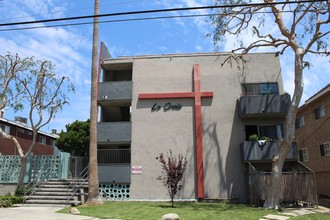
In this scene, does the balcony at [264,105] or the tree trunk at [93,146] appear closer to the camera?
the tree trunk at [93,146]

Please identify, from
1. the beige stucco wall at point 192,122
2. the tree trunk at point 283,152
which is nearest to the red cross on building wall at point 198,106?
the beige stucco wall at point 192,122

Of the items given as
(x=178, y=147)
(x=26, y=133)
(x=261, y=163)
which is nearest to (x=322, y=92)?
(x=261, y=163)

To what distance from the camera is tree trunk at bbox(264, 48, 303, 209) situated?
1636 cm

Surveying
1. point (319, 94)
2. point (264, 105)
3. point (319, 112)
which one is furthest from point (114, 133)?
point (319, 112)

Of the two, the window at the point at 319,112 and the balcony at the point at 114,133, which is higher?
the window at the point at 319,112

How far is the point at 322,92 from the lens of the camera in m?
25.1

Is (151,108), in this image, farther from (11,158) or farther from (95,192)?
(11,158)

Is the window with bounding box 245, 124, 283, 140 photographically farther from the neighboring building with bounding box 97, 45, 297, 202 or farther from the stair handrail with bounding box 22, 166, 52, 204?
the stair handrail with bounding box 22, 166, 52, 204

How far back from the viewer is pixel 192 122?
22.4 m

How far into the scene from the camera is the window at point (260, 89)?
73.5 ft

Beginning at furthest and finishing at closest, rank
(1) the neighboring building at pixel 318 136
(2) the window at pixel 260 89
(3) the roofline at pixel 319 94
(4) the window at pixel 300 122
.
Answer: (4) the window at pixel 300 122
(1) the neighboring building at pixel 318 136
(3) the roofline at pixel 319 94
(2) the window at pixel 260 89

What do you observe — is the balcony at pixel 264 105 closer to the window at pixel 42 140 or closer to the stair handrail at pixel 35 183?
the stair handrail at pixel 35 183

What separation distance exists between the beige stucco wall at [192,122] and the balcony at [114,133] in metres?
0.50

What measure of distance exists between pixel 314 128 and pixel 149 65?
1507 cm
